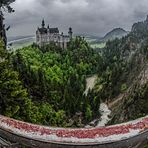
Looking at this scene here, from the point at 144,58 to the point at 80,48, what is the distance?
39.3 m

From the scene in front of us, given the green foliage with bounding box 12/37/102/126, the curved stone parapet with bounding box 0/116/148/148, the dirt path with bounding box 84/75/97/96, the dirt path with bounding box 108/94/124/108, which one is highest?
the curved stone parapet with bounding box 0/116/148/148

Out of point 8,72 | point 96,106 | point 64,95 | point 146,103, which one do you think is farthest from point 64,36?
point 8,72

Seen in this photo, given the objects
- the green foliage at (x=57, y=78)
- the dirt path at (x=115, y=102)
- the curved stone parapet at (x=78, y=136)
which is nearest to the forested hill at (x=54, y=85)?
the green foliage at (x=57, y=78)

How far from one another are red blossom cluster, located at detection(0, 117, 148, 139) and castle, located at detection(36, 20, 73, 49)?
15224cm

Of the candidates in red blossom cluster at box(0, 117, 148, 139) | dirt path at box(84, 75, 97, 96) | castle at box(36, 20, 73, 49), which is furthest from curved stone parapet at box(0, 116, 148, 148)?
castle at box(36, 20, 73, 49)

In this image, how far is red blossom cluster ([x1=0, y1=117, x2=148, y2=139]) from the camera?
16859 mm

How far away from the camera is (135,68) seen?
138 m

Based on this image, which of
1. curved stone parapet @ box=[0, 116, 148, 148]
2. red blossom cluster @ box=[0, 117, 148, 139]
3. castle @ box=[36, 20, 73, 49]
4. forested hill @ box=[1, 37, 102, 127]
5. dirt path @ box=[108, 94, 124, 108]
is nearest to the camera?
curved stone parapet @ box=[0, 116, 148, 148]

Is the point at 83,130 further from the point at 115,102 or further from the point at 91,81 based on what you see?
the point at 91,81

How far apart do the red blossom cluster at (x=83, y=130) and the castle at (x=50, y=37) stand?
499 feet

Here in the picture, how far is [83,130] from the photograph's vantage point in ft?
56.6

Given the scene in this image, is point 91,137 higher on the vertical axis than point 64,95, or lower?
higher

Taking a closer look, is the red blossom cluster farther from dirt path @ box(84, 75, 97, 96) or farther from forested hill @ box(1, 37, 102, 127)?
dirt path @ box(84, 75, 97, 96)

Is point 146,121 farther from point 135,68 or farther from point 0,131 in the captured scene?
point 135,68
